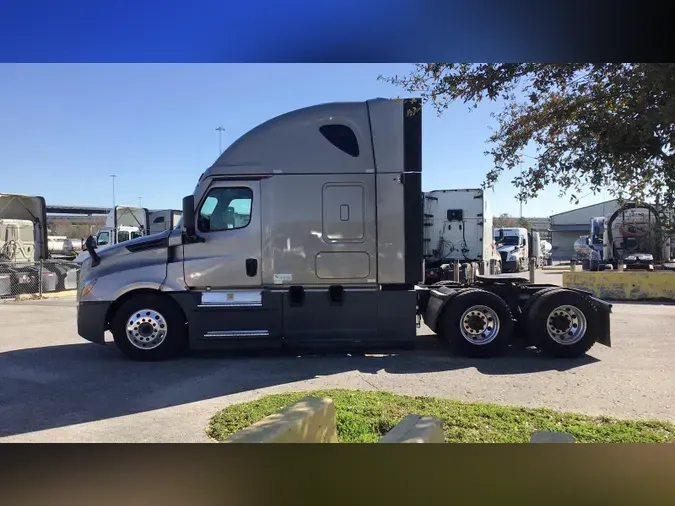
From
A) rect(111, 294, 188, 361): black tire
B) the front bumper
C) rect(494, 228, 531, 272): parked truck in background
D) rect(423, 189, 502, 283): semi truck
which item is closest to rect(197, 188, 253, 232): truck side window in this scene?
rect(111, 294, 188, 361): black tire

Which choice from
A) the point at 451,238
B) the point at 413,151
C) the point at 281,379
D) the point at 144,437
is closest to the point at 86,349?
the point at 281,379

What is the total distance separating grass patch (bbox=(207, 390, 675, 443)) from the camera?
488 cm

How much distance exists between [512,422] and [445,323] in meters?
2.88

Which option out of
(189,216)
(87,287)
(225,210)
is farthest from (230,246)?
(87,287)

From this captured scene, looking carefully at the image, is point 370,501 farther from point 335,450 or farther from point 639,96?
point 639,96

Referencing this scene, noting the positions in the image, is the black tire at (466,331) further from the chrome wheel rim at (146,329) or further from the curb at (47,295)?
the curb at (47,295)

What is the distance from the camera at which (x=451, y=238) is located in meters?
17.8

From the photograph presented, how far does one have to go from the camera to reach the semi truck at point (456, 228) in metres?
17.5

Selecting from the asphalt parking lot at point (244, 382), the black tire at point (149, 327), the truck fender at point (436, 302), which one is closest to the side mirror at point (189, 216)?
the black tire at point (149, 327)

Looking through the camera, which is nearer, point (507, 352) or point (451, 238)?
point (507, 352)

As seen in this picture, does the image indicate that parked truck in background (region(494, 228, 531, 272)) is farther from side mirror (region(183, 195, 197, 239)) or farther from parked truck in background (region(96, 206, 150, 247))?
side mirror (region(183, 195, 197, 239))

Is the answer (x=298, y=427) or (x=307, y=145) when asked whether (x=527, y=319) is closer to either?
(x=307, y=145)

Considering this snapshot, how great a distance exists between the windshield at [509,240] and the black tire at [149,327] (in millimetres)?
23191

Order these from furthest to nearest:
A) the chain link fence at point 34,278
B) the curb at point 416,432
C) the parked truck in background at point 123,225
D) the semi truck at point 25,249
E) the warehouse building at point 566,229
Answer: the warehouse building at point 566,229, the parked truck in background at point 123,225, the semi truck at point 25,249, the chain link fence at point 34,278, the curb at point 416,432
